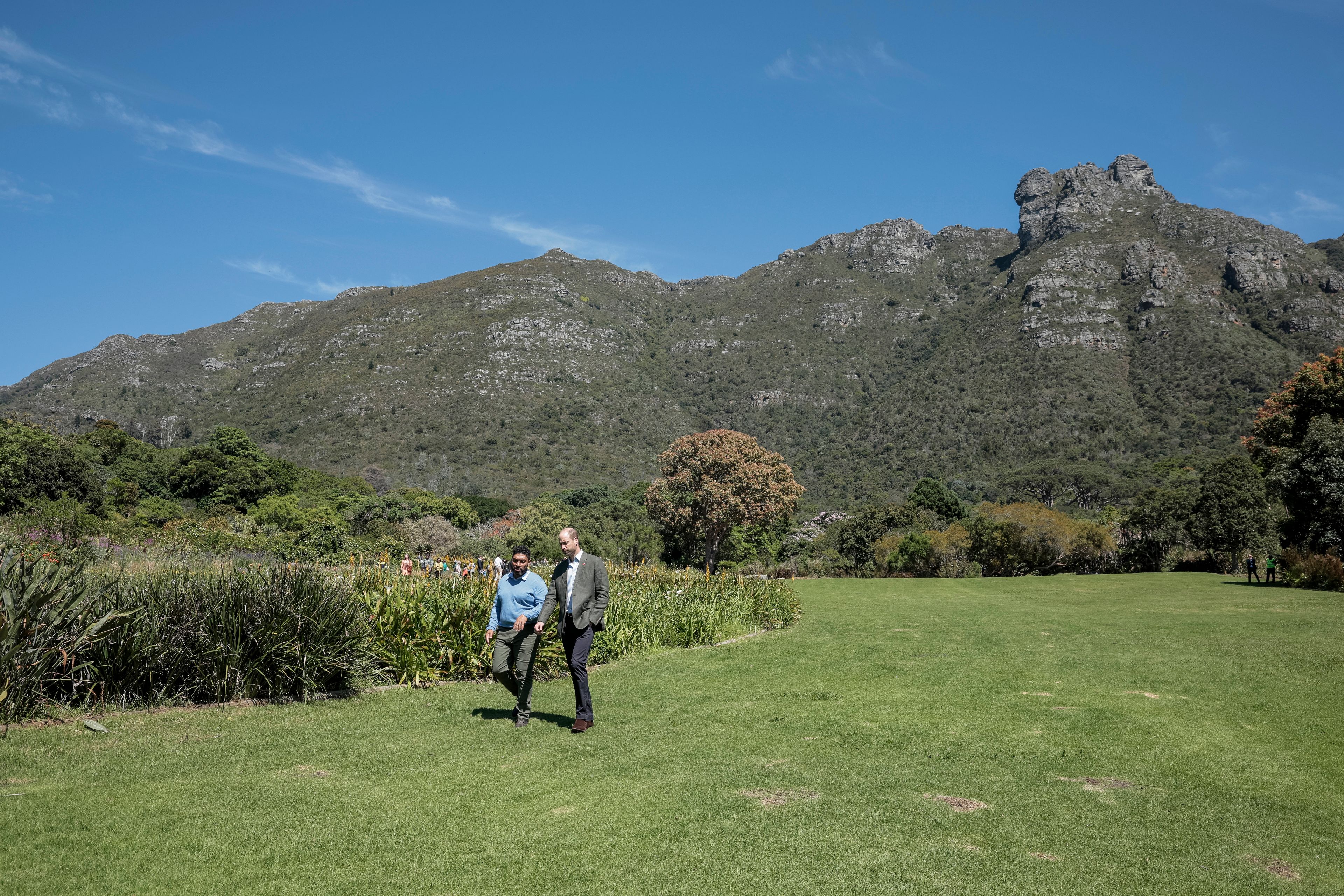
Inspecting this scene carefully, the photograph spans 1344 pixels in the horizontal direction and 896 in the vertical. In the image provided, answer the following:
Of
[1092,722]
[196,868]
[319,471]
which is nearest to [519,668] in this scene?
[196,868]

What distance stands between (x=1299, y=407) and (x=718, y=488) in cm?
2262

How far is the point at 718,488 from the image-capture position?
37719 millimetres

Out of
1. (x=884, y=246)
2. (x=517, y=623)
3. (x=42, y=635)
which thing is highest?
(x=884, y=246)

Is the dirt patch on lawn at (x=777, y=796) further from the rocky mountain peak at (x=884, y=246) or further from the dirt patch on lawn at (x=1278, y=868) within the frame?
the rocky mountain peak at (x=884, y=246)

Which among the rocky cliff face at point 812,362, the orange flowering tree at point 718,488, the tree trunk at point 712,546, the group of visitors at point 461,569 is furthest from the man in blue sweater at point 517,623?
the rocky cliff face at point 812,362

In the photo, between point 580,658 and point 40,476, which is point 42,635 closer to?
point 580,658

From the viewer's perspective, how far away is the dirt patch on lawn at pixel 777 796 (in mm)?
5402

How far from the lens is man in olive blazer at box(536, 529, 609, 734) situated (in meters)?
7.86

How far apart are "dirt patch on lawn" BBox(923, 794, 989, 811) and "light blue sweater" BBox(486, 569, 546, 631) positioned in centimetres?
409

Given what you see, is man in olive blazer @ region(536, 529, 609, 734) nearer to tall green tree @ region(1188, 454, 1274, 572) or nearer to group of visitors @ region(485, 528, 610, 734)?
group of visitors @ region(485, 528, 610, 734)

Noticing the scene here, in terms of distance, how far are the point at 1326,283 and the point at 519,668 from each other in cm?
9375

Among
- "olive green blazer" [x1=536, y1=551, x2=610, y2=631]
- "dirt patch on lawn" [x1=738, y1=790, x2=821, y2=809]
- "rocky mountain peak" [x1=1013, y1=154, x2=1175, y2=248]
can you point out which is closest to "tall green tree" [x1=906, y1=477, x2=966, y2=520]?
"olive green blazer" [x1=536, y1=551, x2=610, y2=631]

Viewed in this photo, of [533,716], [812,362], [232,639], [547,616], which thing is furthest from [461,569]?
[812,362]

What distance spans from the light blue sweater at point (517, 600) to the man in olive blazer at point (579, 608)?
0.44ft
